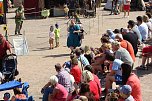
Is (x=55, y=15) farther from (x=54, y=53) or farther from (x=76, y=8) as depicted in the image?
(x=54, y=53)

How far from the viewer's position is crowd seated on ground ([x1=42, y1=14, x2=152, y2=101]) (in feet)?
29.5

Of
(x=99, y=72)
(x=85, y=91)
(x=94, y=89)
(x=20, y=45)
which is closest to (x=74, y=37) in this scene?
(x=20, y=45)

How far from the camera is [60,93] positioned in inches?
384

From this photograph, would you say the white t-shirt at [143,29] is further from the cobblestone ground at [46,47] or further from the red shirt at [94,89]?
the red shirt at [94,89]

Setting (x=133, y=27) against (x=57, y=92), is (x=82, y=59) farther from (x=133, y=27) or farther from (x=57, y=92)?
(x=133, y=27)

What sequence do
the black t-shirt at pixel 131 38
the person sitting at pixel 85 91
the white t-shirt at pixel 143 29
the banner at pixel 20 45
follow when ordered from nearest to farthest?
the person sitting at pixel 85 91 < the black t-shirt at pixel 131 38 < the white t-shirt at pixel 143 29 < the banner at pixel 20 45

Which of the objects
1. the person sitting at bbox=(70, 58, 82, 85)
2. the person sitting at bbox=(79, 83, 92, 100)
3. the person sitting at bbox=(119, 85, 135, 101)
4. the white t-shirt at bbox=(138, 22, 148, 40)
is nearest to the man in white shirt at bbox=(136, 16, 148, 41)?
the white t-shirt at bbox=(138, 22, 148, 40)

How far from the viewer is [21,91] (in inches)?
406

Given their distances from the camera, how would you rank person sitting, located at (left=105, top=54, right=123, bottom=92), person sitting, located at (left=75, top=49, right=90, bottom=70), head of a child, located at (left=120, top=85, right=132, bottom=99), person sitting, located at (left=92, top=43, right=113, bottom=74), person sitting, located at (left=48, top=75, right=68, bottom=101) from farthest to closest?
person sitting, located at (left=92, top=43, right=113, bottom=74), person sitting, located at (left=75, top=49, right=90, bottom=70), person sitting, located at (left=105, top=54, right=123, bottom=92), person sitting, located at (left=48, top=75, right=68, bottom=101), head of a child, located at (left=120, top=85, right=132, bottom=99)

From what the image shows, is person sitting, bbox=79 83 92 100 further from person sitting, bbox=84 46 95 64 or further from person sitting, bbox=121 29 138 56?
person sitting, bbox=121 29 138 56

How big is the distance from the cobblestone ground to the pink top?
196cm

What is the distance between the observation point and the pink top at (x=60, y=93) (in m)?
9.73

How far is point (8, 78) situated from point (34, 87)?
38.5 inches

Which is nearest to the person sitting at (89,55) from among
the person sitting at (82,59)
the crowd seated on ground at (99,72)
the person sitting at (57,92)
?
the crowd seated on ground at (99,72)
